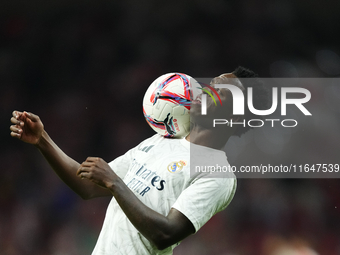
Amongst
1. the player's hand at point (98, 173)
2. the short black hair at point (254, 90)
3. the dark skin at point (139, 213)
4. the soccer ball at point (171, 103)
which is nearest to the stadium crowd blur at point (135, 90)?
the short black hair at point (254, 90)

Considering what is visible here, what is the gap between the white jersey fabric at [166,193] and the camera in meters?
1.96

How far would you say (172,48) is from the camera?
5797 millimetres

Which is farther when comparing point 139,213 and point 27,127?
point 27,127

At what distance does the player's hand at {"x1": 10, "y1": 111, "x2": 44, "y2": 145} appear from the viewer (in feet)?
7.34

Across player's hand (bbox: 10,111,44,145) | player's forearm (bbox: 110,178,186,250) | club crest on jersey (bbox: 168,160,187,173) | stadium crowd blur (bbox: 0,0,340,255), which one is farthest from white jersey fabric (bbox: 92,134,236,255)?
stadium crowd blur (bbox: 0,0,340,255)

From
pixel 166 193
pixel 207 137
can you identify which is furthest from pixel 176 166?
pixel 207 137

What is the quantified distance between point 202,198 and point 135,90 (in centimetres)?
390

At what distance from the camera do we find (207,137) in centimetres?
226

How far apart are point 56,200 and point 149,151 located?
3641 mm

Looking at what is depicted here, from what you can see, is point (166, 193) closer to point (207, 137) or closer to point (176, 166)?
point (176, 166)

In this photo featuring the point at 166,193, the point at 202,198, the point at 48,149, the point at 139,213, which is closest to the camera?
the point at 139,213

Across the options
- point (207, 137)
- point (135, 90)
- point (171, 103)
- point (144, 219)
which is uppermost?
point (135, 90)

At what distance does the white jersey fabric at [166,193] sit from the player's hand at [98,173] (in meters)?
0.29

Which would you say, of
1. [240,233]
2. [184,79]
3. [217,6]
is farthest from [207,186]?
[217,6]
